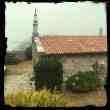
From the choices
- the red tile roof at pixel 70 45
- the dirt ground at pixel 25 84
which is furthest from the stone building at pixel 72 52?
the dirt ground at pixel 25 84

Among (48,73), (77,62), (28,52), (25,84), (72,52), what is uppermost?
(72,52)

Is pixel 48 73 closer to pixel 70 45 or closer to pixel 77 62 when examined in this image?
pixel 70 45

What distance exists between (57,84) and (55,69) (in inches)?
33.3

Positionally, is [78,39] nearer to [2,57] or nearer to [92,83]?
[92,83]

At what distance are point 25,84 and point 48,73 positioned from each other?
1778 mm

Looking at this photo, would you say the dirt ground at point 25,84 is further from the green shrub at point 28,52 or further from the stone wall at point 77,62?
the stone wall at point 77,62

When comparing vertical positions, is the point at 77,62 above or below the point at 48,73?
above

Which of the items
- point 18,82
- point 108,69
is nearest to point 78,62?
point 18,82

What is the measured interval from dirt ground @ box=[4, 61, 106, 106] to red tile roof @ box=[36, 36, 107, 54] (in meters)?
2.11

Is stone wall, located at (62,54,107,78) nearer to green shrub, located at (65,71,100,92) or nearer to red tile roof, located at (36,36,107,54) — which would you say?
red tile roof, located at (36,36,107,54)

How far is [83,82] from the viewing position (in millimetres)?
19922

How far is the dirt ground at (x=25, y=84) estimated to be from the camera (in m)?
18.3

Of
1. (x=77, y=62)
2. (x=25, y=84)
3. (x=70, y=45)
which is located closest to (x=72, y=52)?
(x=77, y=62)

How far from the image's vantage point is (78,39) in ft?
65.3
